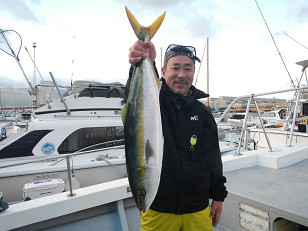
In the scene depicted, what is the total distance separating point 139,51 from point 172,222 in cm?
127

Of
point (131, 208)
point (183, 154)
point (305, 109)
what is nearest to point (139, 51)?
point (183, 154)

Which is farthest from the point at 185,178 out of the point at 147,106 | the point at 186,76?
the point at 186,76

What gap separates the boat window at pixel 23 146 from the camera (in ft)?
20.2

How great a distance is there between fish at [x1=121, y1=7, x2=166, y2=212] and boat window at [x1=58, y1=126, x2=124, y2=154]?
5614mm

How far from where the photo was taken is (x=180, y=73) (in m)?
1.78

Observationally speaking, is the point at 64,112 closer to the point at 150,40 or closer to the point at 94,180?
the point at 94,180

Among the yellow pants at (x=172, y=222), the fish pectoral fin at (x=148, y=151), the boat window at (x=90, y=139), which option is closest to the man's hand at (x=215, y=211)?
the yellow pants at (x=172, y=222)

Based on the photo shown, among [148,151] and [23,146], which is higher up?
[148,151]

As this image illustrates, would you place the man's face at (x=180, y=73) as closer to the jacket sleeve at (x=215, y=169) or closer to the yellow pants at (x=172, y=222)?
the jacket sleeve at (x=215, y=169)

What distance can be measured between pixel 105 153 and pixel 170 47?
5936 millimetres

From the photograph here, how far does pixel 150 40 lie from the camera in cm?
155

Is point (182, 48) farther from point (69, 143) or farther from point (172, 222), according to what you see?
point (69, 143)

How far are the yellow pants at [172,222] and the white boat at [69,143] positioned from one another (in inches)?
159

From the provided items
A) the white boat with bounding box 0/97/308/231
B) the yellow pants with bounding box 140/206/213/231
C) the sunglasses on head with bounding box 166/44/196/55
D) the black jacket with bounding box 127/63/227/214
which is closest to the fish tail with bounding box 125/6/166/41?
the sunglasses on head with bounding box 166/44/196/55
